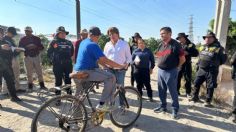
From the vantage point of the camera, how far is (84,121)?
4516 mm

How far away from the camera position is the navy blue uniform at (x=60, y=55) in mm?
6432

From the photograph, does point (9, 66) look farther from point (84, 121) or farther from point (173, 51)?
point (173, 51)

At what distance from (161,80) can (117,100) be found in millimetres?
1421

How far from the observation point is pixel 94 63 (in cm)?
454

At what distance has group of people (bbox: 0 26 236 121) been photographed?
4582mm

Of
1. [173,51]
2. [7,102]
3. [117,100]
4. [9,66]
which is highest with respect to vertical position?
[173,51]

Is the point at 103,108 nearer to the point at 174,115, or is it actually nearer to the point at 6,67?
A: the point at 174,115

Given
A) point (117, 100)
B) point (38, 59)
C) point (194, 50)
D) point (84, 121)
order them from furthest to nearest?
point (38, 59), point (194, 50), point (117, 100), point (84, 121)

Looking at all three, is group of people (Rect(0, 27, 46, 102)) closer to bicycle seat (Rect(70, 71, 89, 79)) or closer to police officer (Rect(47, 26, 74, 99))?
police officer (Rect(47, 26, 74, 99))

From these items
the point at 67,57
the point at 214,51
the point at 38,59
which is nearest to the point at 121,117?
the point at 67,57

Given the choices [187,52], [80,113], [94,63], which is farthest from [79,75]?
[187,52]

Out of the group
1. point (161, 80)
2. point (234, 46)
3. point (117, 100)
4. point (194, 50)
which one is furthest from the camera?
point (234, 46)

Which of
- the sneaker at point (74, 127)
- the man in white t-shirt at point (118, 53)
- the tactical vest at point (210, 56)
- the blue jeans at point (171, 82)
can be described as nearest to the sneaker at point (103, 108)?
the sneaker at point (74, 127)

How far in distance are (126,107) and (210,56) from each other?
2.59m
